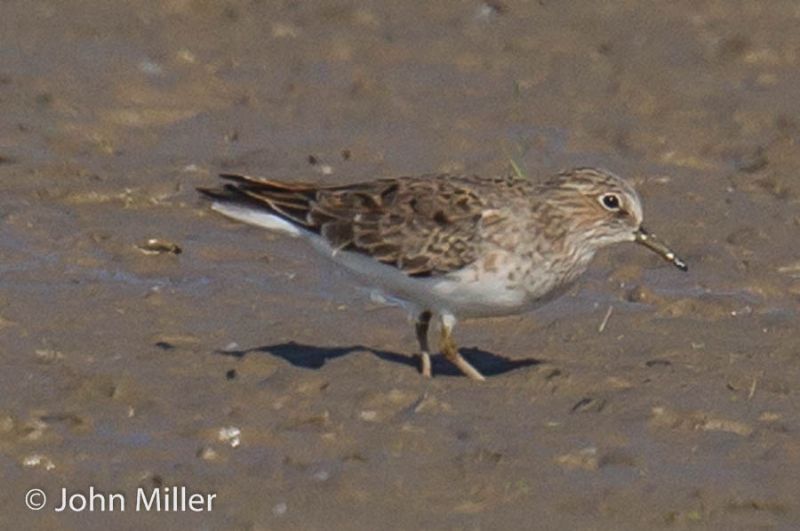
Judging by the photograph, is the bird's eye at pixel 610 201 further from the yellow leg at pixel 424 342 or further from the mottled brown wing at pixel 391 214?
the yellow leg at pixel 424 342

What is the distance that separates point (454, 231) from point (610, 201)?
2.80ft

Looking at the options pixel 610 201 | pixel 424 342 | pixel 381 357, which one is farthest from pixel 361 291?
pixel 610 201

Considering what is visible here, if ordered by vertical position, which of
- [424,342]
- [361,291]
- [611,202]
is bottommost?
[361,291]

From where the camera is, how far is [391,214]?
12008 mm

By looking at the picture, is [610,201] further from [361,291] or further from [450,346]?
[361,291]

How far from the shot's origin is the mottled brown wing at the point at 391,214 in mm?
11727

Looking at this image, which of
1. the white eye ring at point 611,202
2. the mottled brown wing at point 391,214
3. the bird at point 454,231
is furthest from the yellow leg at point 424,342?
the white eye ring at point 611,202

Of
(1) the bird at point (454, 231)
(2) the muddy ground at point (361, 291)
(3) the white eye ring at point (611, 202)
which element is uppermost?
(3) the white eye ring at point (611, 202)

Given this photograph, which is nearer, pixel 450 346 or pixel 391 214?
pixel 450 346

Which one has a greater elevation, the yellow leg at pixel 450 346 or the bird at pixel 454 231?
the bird at pixel 454 231

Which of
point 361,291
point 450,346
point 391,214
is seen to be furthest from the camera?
point 361,291

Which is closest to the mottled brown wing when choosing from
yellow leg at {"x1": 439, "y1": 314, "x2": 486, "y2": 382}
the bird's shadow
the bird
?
the bird

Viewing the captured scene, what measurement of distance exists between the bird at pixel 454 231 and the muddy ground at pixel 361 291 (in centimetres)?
38

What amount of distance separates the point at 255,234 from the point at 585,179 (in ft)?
9.73
